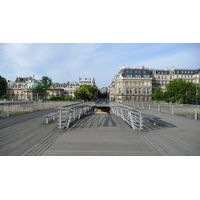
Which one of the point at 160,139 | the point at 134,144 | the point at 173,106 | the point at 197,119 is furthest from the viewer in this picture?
the point at 173,106

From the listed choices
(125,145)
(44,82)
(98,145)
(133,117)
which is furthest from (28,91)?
(125,145)

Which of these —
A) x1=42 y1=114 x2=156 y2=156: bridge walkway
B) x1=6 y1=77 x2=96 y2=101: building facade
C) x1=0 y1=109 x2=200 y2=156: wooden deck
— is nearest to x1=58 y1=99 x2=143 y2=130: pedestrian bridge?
x1=0 y1=109 x2=200 y2=156: wooden deck

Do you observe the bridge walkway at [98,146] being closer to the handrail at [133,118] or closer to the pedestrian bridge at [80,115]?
the handrail at [133,118]

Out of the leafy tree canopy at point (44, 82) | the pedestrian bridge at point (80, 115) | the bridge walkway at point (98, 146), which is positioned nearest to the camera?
the bridge walkway at point (98, 146)

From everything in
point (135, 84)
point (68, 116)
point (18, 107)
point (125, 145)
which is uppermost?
point (135, 84)

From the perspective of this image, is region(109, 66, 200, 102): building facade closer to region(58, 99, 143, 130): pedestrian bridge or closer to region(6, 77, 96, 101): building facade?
region(6, 77, 96, 101): building facade

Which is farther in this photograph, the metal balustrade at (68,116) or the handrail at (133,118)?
the metal balustrade at (68,116)

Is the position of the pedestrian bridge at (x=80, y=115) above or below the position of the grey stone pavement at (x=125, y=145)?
above

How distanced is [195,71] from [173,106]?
79.0m

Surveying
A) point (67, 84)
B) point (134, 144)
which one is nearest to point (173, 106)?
point (134, 144)

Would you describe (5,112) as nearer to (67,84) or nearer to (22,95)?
(22,95)

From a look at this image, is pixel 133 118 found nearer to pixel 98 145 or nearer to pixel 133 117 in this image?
pixel 133 117

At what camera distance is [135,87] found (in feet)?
227

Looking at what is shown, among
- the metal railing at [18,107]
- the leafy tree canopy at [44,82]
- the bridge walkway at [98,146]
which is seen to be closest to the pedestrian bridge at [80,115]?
the bridge walkway at [98,146]
